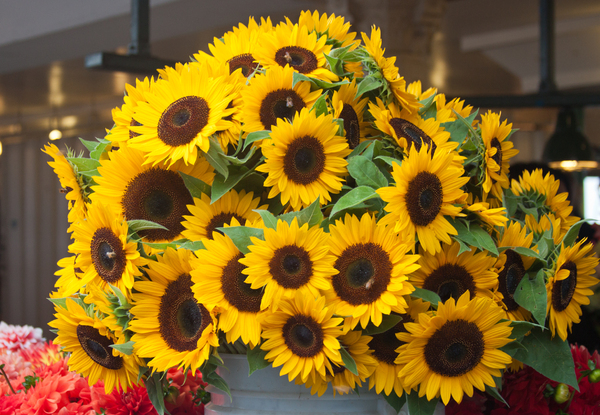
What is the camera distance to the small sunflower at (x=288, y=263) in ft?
1.42

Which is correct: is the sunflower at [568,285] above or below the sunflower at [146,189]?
below

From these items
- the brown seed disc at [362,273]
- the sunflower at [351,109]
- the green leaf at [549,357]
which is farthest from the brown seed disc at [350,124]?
the green leaf at [549,357]

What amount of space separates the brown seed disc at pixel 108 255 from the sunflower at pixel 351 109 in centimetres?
20

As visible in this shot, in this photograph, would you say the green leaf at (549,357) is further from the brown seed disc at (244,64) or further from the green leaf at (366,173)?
the brown seed disc at (244,64)

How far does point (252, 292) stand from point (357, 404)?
13cm

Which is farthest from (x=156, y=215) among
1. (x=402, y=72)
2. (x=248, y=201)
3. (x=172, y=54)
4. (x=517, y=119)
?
(x=517, y=119)

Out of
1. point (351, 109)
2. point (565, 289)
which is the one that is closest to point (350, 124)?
point (351, 109)

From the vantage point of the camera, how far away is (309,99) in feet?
1.67

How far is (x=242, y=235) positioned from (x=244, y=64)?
0.17 meters

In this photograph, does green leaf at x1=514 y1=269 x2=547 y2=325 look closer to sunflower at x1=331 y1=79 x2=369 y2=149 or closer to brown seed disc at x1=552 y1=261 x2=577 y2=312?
brown seed disc at x1=552 y1=261 x2=577 y2=312

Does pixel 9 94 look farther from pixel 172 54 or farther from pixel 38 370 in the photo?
pixel 38 370

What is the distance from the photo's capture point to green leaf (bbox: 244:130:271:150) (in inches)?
18.3

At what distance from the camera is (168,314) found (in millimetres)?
479

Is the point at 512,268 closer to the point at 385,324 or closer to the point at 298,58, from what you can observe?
the point at 385,324
